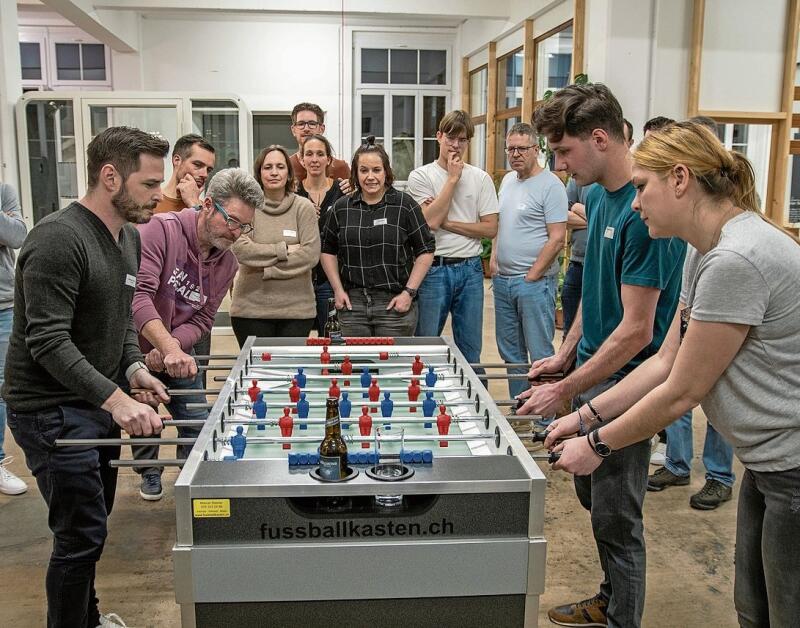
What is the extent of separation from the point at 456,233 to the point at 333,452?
2756 millimetres

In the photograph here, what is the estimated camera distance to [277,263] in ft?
12.2

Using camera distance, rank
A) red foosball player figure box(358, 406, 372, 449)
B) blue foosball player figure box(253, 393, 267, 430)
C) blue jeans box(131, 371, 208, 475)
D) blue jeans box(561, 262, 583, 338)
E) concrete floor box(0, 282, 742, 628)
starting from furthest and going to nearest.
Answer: blue jeans box(561, 262, 583, 338), blue jeans box(131, 371, 208, 475), concrete floor box(0, 282, 742, 628), blue foosball player figure box(253, 393, 267, 430), red foosball player figure box(358, 406, 372, 449)

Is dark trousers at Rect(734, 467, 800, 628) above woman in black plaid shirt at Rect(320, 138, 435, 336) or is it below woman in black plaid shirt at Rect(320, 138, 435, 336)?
below

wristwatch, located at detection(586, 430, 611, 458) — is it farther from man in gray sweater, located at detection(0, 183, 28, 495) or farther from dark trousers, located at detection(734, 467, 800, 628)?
man in gray sweater, located at detection(0, 183, 28, 495)

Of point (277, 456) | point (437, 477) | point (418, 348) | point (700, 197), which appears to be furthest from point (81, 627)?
point (700, 197)

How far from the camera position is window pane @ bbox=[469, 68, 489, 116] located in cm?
1116

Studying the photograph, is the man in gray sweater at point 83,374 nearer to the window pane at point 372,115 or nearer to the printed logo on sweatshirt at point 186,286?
the printed logo on sweatshirt at point 186,286

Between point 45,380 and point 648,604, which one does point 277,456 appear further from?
point 648,604

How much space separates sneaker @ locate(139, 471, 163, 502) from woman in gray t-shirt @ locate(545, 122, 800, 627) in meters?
2.55

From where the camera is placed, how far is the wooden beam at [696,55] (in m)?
6.21

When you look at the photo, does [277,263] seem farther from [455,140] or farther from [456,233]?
[455,140]

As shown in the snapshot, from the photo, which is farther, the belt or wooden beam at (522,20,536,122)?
wooden beam at (522,20,536,122)

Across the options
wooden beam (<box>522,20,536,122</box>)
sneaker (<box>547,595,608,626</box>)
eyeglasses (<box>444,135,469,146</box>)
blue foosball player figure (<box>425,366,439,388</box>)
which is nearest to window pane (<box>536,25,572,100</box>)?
wooden beam (<box>522,20,536,122</box>)

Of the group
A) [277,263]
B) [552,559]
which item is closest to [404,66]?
[277,263]
